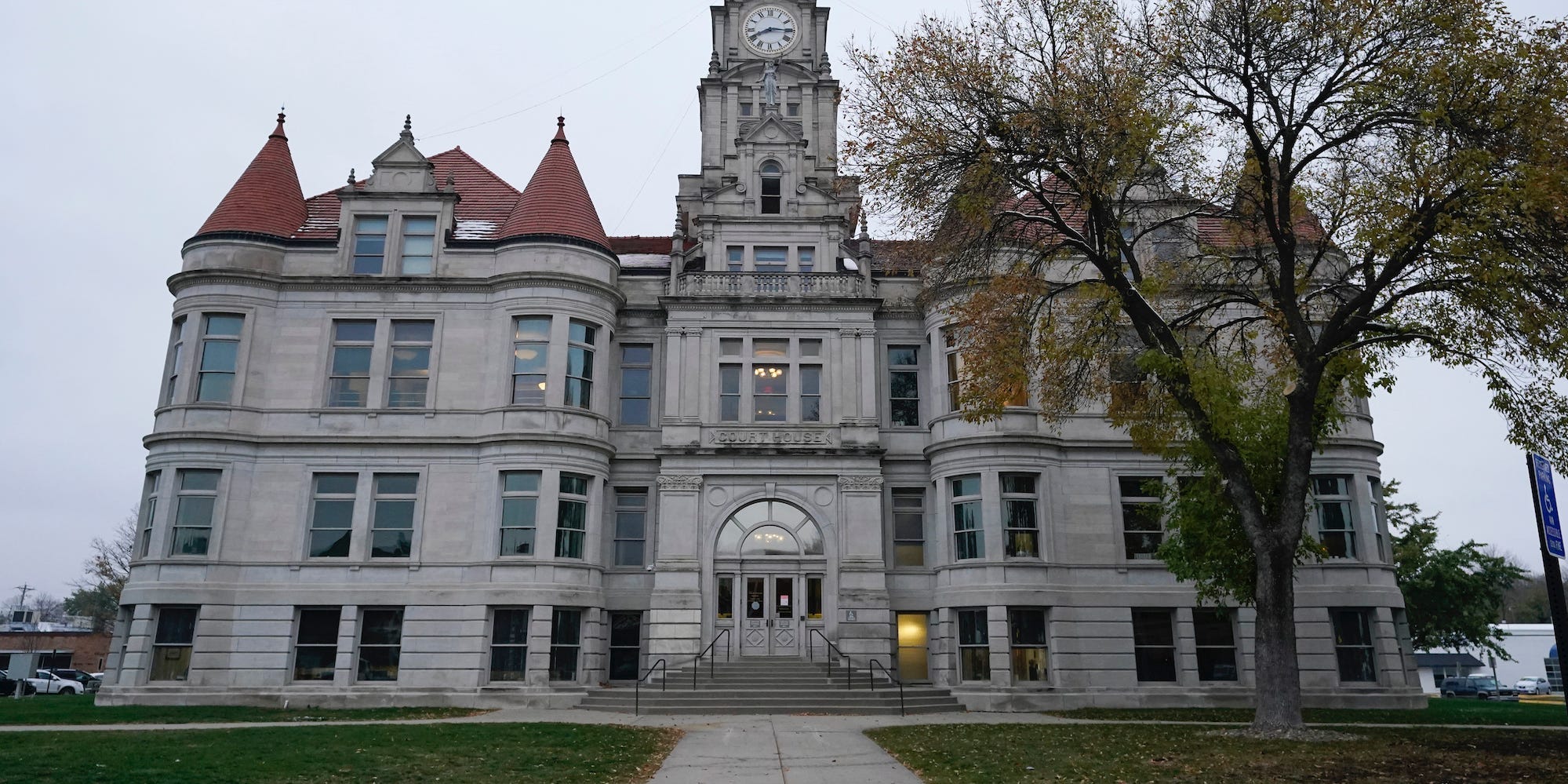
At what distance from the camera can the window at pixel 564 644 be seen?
24844 mm

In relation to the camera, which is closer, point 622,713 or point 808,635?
point 622,713

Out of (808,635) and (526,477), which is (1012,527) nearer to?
(808,635)

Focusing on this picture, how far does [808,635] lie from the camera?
1005 inches

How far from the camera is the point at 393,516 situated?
25.9 metres

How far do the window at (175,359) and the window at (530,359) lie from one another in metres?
8.84

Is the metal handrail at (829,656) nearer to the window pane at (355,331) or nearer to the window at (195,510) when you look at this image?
the window pane at (355,331)

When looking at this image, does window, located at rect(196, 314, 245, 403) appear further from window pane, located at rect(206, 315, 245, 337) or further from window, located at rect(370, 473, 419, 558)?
window, located at rect(370, 473, 419, 558)

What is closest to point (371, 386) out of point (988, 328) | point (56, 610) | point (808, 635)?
point (808, 635)

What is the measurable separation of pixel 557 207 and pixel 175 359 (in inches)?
439

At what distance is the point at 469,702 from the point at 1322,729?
18.5 m

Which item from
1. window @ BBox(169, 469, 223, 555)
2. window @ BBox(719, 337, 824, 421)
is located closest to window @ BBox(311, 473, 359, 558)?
window @ BBox(169, 469, 223, 555)

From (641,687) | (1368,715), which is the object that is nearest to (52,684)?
(641,687)

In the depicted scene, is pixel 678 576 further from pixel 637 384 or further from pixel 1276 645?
pixel 1276 645

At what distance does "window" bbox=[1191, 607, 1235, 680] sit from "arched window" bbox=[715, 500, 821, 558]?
33.6 feet
